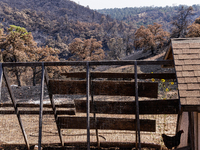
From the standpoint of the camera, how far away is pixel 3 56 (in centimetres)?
1450

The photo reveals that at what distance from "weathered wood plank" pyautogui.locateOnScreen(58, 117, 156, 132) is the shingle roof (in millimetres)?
1148

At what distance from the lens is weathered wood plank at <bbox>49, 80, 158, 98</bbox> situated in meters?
3.17

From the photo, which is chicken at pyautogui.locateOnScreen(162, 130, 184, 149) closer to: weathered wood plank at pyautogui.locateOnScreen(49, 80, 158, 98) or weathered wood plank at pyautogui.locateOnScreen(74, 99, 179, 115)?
weathered wood plank at pyautogui.locateOnScreen(74, 99, 179, 115)

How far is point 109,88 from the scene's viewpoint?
10.7 feet

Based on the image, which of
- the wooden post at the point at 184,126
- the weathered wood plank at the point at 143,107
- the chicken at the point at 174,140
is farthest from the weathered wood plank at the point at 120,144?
the weathered wood plank at the point at 143,107

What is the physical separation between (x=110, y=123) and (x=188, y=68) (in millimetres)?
1953

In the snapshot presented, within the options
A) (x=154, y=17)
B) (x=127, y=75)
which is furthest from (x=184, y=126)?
(x=154, y=17)

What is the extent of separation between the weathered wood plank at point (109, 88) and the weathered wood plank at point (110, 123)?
647 mm

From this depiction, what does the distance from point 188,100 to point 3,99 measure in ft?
43.1

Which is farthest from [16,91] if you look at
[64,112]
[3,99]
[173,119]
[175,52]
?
[175,52]

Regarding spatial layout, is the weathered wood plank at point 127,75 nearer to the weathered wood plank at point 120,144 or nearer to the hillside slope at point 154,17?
the weathered wood plank at point 120,144

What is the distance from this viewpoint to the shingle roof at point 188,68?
245cm

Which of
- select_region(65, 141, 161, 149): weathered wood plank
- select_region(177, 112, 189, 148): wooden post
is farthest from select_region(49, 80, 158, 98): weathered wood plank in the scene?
select_region(65, 141, 161, 149): weathered wood plank

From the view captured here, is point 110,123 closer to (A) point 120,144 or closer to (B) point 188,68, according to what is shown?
(A) point 120,144
